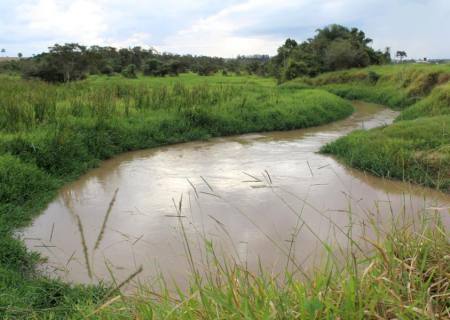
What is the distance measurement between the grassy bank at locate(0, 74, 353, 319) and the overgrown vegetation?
8.15ft

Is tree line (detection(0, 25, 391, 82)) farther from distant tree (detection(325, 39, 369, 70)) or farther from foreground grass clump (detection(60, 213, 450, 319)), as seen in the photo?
foreground grass clump (detection(60, 213, 450, 319))

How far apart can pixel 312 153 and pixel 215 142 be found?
221 centimetres

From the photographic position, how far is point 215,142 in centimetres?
932

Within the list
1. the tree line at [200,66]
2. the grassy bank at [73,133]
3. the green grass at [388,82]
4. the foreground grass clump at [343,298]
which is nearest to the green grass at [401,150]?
the grassy bank at [73,133]

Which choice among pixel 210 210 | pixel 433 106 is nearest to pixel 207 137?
pixel 210 210

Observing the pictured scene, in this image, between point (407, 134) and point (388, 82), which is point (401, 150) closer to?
point (407, 134)

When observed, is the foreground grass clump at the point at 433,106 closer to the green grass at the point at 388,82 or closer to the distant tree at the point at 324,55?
the green grass at the point at 388,82

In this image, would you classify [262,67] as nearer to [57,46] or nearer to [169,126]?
[57,46]

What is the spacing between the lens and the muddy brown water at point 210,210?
364 centimetres

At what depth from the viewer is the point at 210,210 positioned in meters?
4.98

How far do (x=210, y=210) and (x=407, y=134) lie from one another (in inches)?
167

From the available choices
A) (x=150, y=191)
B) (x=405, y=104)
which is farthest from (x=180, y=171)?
(x=405, y=104)

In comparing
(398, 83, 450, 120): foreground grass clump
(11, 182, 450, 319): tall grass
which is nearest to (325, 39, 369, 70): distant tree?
(398, 83, 450, 120): foreground grass clump

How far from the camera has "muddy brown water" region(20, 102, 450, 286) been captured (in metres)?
3.64
